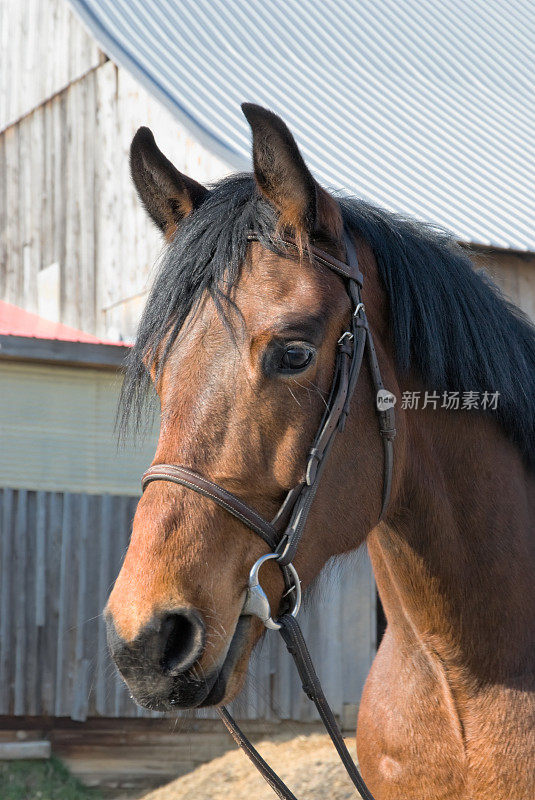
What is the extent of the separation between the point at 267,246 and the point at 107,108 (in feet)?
28.8

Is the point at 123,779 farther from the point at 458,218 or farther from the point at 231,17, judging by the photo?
the point at 231,17

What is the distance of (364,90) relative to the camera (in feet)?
36.0

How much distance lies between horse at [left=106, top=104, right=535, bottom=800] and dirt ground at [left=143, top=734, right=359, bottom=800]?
4.01m

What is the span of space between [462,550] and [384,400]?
1.80ft

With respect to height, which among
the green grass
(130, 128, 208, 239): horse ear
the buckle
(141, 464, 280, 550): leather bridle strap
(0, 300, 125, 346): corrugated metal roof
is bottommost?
the green grass

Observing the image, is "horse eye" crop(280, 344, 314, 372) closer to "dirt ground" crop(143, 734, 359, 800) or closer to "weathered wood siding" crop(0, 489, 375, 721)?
"weathered wood siding" crop(0, 489, 375, 721)

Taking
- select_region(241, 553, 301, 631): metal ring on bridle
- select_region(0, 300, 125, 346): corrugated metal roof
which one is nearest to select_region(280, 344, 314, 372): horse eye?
Answer: select_region(241, 553, 301, 631): metal ring on bridle

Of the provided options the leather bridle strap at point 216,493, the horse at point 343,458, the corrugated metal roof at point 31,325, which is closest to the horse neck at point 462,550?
the horse at point 343,458

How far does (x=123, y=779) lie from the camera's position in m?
7.01

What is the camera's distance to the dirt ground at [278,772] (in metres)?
6.46

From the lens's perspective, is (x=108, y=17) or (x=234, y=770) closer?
(x=234, y=770)

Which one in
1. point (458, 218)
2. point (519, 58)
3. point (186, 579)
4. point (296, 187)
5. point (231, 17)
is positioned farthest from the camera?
point (519, 58)

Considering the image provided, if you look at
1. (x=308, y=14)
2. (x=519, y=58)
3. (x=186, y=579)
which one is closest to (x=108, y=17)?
(x=308, y=14)

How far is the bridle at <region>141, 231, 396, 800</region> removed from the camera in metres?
1.96
